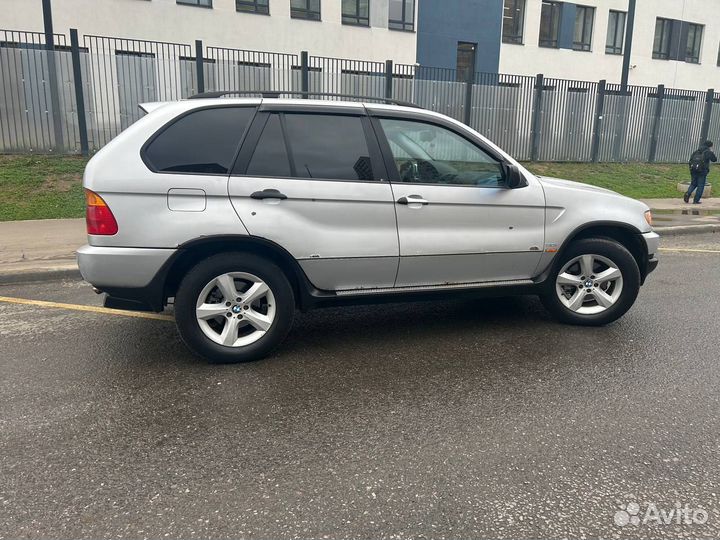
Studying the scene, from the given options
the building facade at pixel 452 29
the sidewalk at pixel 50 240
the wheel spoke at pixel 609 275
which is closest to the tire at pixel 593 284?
the wheel spoke at pixel 609 275

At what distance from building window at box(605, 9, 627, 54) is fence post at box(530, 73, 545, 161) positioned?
13.0 meters

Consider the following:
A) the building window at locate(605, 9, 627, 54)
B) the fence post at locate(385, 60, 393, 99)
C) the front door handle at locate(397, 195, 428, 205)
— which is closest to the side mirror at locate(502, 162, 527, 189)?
the front door handle at locate(397, 195, 428, 205)

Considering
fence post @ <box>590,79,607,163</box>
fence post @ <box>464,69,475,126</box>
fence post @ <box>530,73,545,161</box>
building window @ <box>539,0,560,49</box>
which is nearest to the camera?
fence post @ <box>464,69,475,126</box>

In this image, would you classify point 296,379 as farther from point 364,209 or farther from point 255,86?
point 255,86

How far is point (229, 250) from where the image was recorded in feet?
13.0

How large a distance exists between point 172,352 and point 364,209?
1847 millimetres

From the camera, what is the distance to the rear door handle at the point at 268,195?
3.88 m

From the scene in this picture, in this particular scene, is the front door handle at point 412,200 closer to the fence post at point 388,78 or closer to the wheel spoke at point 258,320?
the wheel spoke at point 258,320

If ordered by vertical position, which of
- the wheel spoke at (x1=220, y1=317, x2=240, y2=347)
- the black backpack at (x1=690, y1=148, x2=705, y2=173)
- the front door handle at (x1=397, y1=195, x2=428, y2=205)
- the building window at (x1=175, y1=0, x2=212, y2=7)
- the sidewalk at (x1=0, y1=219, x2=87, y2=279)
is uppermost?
the building window at (x1=175, y1=0, x2=212, y2=7)

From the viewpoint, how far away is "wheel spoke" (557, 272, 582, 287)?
4.81 metres

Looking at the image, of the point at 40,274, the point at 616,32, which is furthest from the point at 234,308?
the point at 616,32

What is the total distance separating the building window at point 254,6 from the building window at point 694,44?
21935mm

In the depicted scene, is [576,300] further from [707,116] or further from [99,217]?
[707,116]

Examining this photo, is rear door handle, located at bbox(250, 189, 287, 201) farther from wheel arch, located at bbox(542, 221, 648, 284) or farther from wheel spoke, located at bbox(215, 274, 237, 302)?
wheel arch, located at bbox(542, 221, 648, 284)
